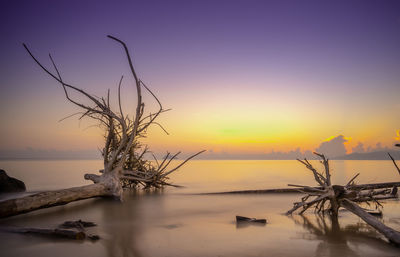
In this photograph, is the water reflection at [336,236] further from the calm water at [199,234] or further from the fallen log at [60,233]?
the fallen log at [60,233]

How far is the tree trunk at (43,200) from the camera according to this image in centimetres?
476

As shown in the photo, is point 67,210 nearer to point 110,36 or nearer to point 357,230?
point 110,36

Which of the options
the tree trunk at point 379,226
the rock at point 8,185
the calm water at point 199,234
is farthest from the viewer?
the rock at point 8,185

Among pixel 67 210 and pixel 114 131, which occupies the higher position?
pixel 114 131

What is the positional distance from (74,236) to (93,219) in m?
1.62

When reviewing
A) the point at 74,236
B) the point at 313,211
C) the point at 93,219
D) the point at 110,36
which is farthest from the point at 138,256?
the point at 110,36

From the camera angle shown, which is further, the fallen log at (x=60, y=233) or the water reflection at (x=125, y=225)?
the fallen log at (x=60, y=233)

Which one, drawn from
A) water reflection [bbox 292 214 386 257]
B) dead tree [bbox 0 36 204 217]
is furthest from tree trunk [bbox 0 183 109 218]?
water reflection [bbox 292 214 386 257]

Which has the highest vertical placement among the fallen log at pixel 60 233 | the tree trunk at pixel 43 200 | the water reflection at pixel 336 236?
the tree trunk at pixel 43 200

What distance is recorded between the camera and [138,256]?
3131 mm

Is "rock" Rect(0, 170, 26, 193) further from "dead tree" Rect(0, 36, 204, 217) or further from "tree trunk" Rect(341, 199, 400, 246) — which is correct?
"tree trunk" Rect(341, 199, 400, 246)

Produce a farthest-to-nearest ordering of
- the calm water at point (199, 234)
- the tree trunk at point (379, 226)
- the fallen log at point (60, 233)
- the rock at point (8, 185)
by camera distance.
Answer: the rock at point (8, 185)
the fallen log at point (60, 233)
the tree trunk at point (379, 226)
the calm water at point (199, 234)

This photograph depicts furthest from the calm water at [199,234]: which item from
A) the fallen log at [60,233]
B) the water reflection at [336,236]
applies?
the fallen log at [60,233]

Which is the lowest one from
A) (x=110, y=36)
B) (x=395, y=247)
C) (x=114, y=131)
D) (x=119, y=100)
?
(x=395, y=247)
